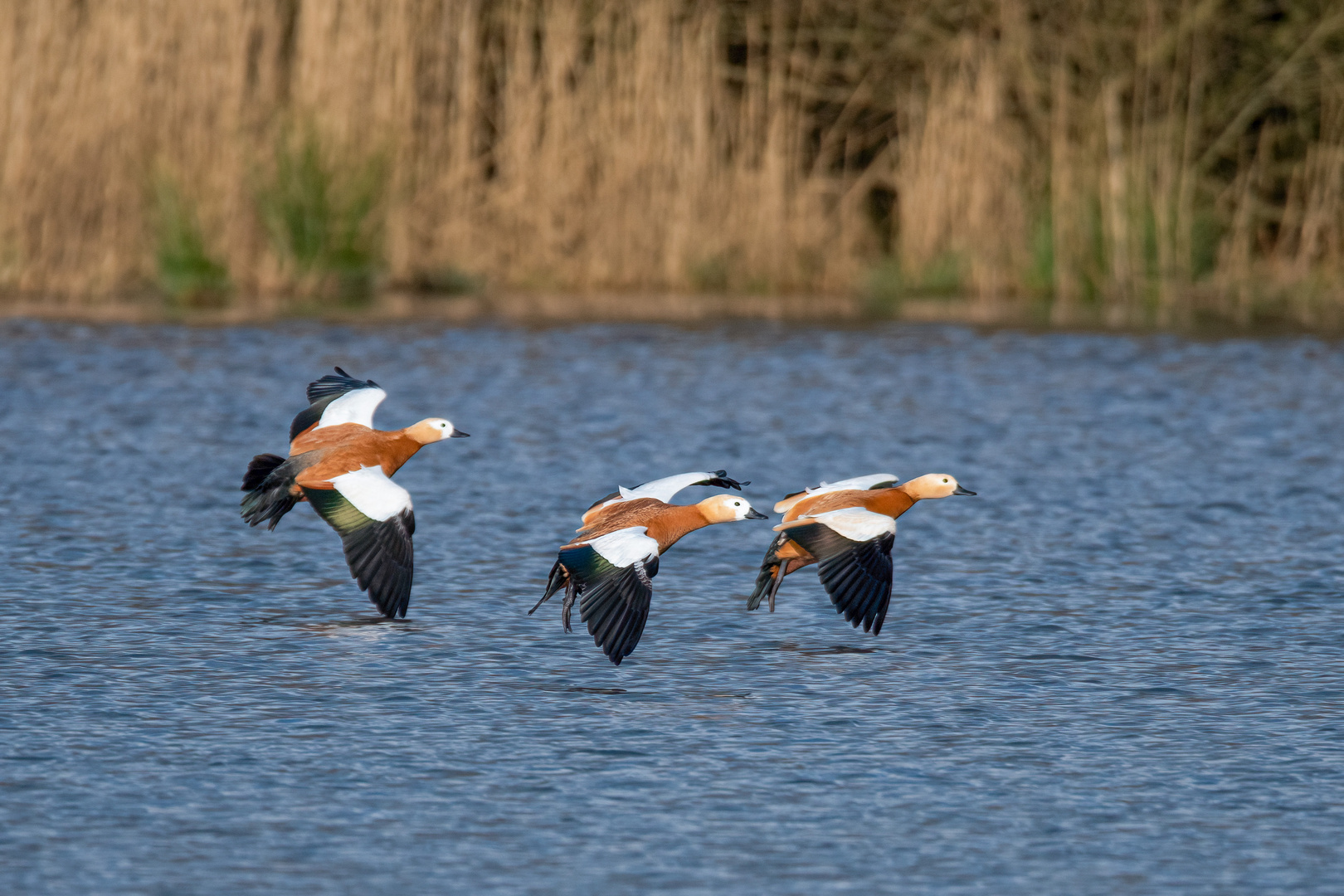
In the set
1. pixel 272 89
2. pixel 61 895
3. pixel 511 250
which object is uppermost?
pixel 272 89

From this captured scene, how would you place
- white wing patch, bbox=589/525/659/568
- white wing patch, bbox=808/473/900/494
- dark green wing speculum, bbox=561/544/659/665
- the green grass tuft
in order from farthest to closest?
the green grass tuft, white wing patch, bbox=808/473/900/494, white wing patch, bbox=589/525/659/568, dark green wing speculum, bbox=561/544/659/665

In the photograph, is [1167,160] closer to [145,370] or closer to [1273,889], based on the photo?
[145,370]

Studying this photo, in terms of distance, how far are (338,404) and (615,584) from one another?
1842 mm

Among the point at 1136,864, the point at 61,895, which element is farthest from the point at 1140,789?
the point at 61,895

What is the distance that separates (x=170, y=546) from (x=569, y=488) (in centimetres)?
215

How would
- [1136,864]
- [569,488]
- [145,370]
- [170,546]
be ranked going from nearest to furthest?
[1136,864], [170,546], [569,488], [145,370]

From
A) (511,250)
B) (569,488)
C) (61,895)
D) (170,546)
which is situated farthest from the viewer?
(511,250)

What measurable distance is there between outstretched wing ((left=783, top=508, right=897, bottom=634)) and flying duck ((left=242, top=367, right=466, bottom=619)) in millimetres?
1231

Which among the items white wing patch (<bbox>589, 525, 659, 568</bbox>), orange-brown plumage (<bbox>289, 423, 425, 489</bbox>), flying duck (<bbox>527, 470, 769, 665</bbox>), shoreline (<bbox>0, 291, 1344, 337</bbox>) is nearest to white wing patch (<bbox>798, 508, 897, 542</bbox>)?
flying duck (<bbox>527, 470, 769, 665</bbox>)

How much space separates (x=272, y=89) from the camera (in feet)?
58.7

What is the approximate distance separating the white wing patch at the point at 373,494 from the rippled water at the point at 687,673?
0.40 m

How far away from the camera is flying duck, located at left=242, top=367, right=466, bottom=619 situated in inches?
281

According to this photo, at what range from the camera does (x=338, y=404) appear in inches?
319

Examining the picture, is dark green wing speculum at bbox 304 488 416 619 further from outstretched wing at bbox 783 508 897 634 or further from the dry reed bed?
the dry reed bed
